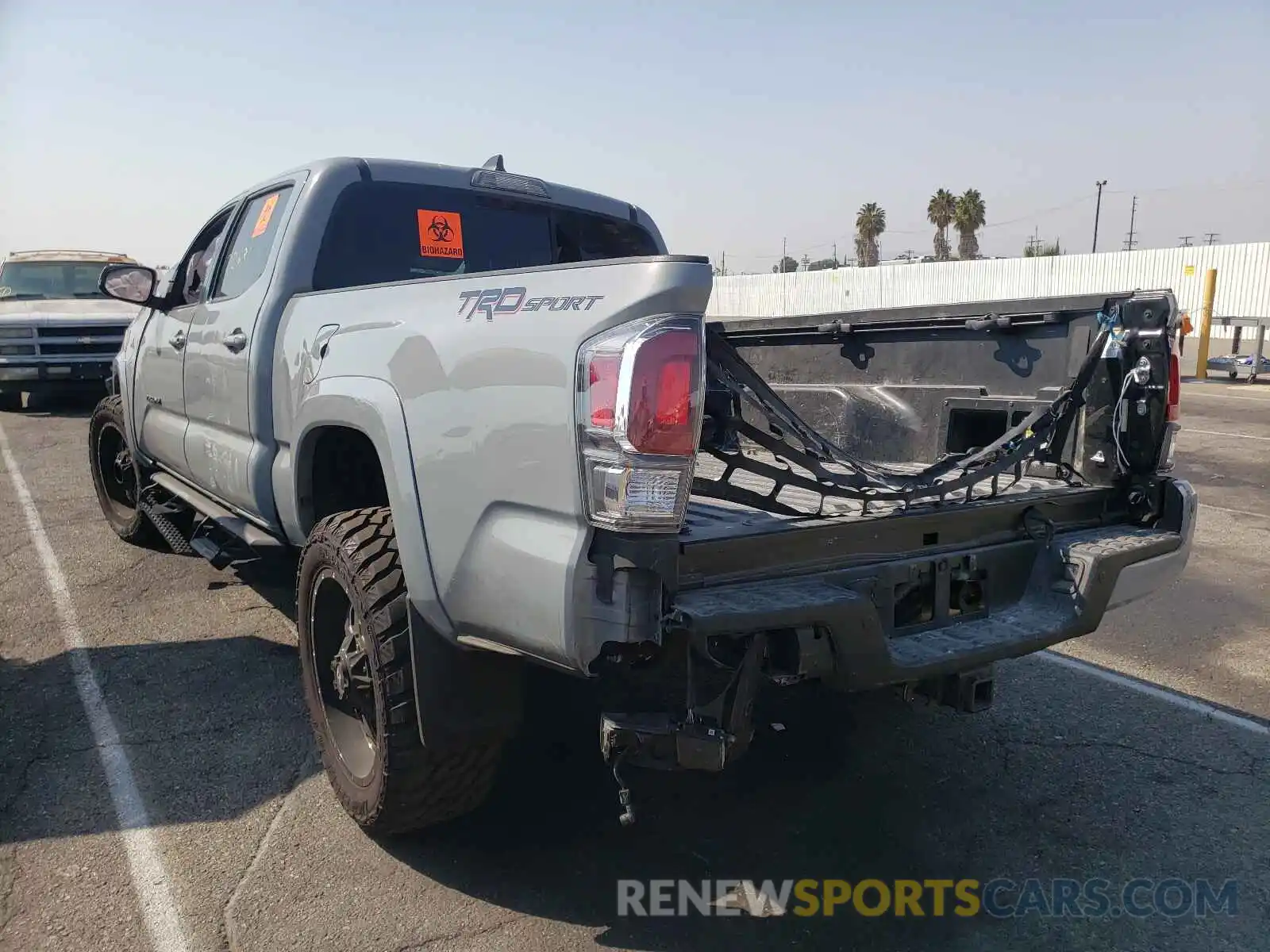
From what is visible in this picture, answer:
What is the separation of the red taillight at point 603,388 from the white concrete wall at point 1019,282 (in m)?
17.2

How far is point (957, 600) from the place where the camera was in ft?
10.00

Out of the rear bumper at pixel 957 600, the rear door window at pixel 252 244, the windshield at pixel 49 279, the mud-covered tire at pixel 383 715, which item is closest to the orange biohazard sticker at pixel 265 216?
the rear door window at pixel 252 244

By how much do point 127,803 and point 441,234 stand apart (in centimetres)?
254

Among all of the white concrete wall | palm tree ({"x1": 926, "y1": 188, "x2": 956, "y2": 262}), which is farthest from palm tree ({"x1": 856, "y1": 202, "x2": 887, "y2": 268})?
the white concrete wall

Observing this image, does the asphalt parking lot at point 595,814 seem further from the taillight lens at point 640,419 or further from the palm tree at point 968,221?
the palm tree at point 968,221

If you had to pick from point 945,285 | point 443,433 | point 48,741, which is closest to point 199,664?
point 48,741

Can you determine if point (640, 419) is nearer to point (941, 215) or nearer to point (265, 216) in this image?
point (265, 216)

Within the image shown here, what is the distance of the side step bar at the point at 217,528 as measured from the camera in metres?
4.06

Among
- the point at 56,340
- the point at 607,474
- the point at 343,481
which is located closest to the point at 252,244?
the point at 343,481

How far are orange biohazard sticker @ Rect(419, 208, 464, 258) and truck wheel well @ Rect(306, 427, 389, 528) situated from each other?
3.70 feet

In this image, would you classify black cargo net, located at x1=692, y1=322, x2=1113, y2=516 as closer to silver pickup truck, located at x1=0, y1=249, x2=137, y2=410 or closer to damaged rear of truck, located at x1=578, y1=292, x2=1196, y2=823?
damaged rear of truck, located at x1=578, y1=292, x2=1196, y2=823

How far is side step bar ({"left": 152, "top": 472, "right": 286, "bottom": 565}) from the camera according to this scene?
13.3ft

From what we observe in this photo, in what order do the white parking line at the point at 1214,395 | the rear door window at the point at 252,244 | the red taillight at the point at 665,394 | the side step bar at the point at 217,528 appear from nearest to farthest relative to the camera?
the red taillight at the point at 665,394
the side step bar at the point at 217,528
the rear door window at the point at 252,244
the white parking line at the point at 1214,395

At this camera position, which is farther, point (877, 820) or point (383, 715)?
point (877, 820)
